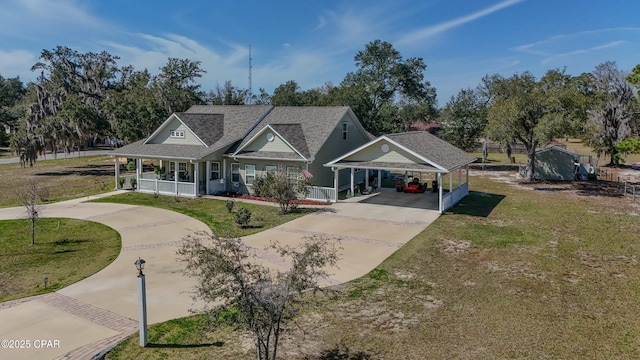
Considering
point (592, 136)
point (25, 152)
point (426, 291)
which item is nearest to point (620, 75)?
point (592, 136)

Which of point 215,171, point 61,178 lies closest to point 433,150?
point 215,171

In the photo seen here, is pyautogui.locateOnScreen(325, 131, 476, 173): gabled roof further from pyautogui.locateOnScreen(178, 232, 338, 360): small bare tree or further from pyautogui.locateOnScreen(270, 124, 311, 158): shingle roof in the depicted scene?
pyautogui.locateOnScreen(178, 232, 338, 360): small bare tree

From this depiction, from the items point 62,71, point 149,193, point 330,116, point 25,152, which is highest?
point 62,71

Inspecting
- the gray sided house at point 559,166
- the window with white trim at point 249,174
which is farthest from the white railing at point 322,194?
the gray sided house at point 559,166

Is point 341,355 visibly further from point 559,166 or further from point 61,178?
point 61,178

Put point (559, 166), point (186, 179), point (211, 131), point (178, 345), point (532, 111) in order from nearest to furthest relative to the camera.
Answer: point (178, 345), point (186, 179), point (211, 131), point (532, 111), point (559, 166)

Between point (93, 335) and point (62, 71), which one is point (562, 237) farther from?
point (62, 71)
